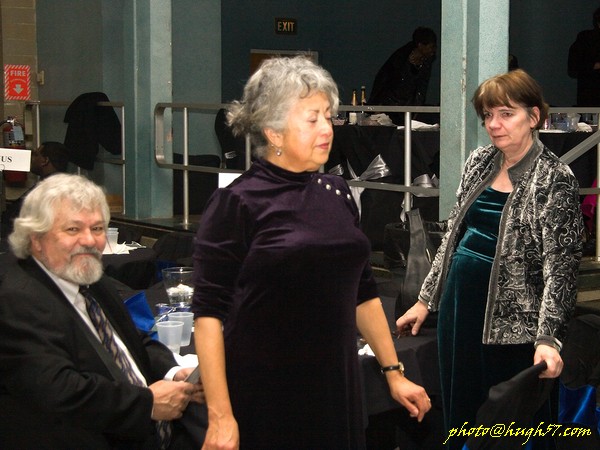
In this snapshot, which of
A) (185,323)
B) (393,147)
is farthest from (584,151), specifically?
(185,323)

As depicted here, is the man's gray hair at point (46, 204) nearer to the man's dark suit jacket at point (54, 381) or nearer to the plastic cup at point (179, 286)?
the man's dark suit jacket at point (54, 381)

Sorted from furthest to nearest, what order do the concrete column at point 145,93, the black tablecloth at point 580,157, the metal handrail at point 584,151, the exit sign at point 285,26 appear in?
the exit sign at point 285,26 → the concrete column at point 145,93 → the black tablecloth at point 580,157 → the metal handrail at point 584,151

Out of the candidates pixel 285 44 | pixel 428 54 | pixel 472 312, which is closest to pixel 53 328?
pixel 472 312

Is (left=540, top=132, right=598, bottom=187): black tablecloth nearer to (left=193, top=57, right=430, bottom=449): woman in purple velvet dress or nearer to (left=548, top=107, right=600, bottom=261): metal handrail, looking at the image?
(left=548, top=107, right=600, bottom=261): metal handrail

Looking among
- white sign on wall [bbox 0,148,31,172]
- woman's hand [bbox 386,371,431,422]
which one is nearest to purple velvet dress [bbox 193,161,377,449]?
woman's hand [bbox 386,371,431,422]

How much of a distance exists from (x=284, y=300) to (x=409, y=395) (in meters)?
0.43

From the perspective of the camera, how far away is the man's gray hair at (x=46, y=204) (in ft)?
7.40

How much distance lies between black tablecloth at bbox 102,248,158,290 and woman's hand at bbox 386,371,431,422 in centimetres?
264

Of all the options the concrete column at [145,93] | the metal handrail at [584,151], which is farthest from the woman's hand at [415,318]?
the concrete column at [145,93]

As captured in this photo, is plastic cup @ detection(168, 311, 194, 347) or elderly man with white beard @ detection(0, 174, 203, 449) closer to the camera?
elderly man with white beard @ detection(0, 174, 203, 449)

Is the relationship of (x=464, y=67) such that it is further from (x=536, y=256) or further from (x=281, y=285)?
(x=281, y=285)

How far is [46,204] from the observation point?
2.29 meters

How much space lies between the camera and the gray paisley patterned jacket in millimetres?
2580

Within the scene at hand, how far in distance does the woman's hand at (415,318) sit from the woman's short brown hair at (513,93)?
650mm
